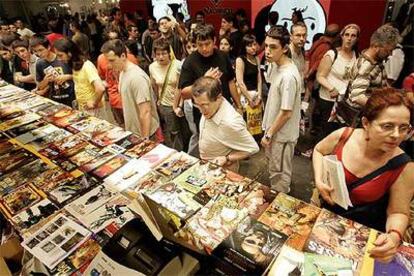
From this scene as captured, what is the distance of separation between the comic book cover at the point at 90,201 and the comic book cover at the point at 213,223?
0.56m

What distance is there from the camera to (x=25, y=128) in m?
2.65

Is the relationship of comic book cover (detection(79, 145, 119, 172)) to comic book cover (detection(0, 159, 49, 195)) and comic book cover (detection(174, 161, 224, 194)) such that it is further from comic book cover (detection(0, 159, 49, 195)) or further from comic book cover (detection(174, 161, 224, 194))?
comic book cover (detection(174, 161, 224, 194))

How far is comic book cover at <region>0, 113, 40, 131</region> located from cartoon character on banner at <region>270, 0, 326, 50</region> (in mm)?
4377

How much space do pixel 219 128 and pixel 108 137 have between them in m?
0.93

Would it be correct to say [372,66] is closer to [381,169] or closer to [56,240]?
[381,169]

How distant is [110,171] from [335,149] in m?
1.42

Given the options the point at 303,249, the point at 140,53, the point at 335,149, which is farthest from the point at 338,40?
the point at 140,53

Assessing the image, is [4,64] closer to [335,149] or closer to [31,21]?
[335,149]

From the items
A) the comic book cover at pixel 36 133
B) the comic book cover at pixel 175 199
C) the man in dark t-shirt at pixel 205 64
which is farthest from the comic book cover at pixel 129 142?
the man in dark t-shirt at pixel 205 64

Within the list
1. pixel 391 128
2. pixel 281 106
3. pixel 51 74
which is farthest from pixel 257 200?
pixel 51 74

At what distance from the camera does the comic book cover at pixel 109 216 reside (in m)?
1.56

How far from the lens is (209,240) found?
4.56ft

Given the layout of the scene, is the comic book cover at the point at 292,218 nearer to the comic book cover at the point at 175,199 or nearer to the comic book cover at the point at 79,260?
the comic book cover at the point at 175,199

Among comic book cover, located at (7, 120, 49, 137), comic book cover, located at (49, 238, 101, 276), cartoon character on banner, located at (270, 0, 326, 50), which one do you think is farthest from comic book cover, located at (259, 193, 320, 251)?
cartoon character on banner, located at (270, 0, 326, 50)
